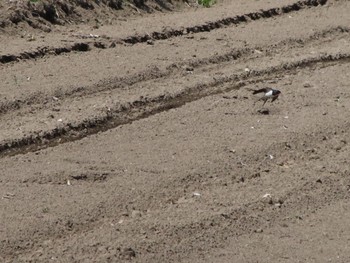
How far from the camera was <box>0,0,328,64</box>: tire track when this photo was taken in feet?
29.6

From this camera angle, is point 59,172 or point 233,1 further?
point 233,1

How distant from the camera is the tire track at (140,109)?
24.8 feet

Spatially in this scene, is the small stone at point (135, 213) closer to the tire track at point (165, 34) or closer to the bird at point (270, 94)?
the bird at point (270, 94)

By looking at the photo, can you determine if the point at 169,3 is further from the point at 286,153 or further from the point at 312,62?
the point at 286,153

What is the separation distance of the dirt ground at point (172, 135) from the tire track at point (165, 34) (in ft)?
0.05

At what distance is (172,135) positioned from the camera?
7.78 metres

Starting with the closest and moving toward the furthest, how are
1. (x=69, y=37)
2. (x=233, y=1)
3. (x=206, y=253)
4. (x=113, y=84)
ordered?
(x=206, y=253) → (x=113, y=84) → (x=69, y=37) → (x=233, y=1)

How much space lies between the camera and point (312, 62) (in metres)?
9.74

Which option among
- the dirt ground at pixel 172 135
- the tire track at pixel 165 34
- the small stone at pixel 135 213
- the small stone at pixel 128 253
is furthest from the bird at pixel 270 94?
the small stone at pixel 128 253

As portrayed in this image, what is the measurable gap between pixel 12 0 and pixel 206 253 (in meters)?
4.48

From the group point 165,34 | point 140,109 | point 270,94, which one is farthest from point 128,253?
point 165,34

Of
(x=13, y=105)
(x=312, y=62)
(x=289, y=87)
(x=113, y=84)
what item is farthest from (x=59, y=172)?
(x=312, y=62)

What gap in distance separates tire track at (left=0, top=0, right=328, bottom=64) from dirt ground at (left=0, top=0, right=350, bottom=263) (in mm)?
16

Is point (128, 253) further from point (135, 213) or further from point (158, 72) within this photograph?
point (158, 72)
